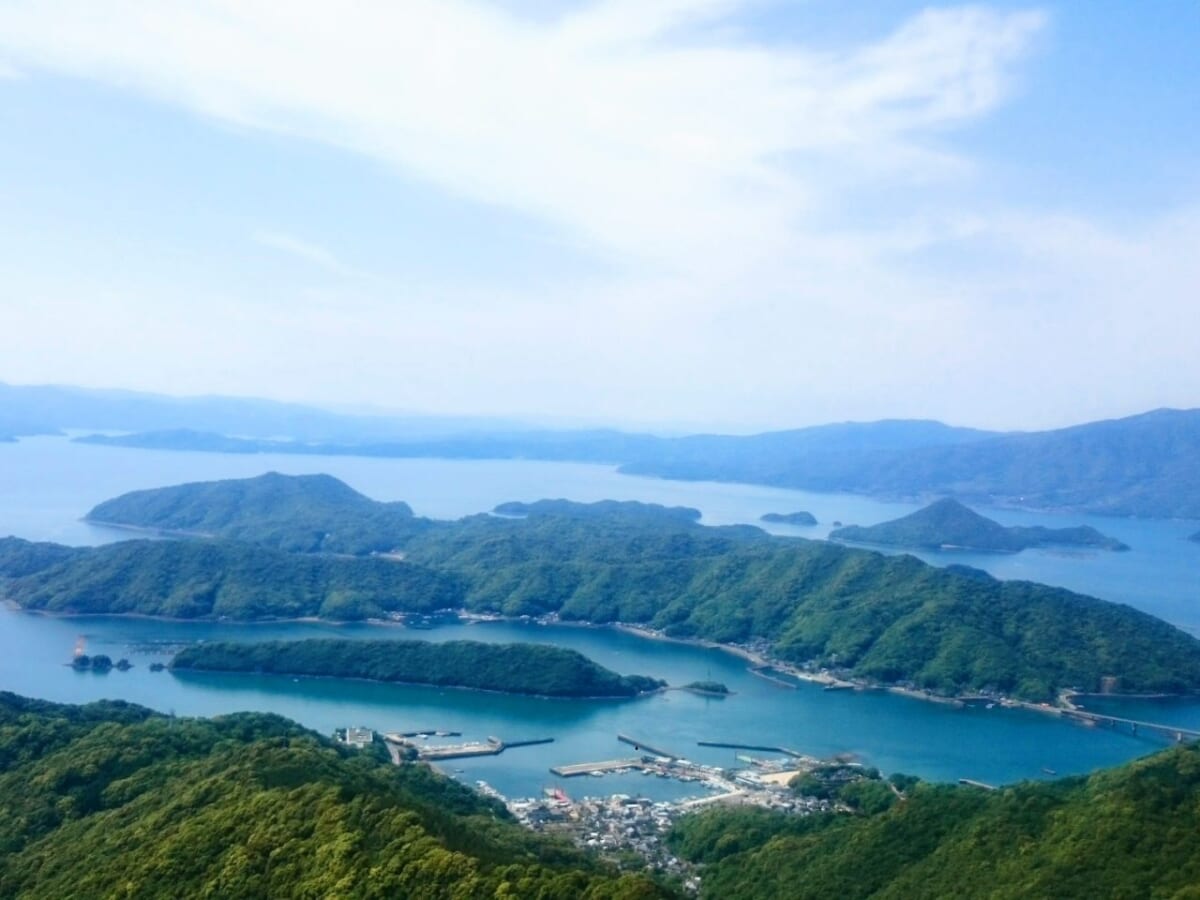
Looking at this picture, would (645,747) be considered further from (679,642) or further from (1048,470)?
(1048,470)

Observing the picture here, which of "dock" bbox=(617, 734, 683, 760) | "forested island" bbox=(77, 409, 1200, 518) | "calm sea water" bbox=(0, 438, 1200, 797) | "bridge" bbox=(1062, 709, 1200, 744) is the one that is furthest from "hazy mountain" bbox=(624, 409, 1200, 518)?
"dock" bbox=(617, 734, 683, 760)

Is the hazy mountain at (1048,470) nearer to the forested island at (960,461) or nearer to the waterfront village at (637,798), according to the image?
the forested island at (960,461)

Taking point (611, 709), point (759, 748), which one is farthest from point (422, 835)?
point (611, 709)

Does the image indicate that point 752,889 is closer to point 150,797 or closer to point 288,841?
point 288,841

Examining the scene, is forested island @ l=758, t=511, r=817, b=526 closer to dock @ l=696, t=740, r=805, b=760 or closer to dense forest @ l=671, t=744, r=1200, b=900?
dock @ l=696, t=740, r=805, b=760

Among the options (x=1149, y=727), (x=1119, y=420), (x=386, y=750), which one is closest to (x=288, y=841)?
(x=386, y=750)

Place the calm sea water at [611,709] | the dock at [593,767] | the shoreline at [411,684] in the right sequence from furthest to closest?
the shoreline at [411,684] → the calm sea water at [611,709] → the dock at [593,767]

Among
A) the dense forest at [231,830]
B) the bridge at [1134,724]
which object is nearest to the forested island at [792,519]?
the bridge at [1134,724]
